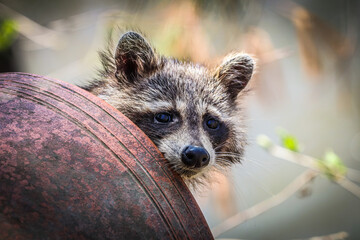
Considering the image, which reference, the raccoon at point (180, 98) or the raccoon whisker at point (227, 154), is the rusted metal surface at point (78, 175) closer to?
the raccoon at point (180, 98)

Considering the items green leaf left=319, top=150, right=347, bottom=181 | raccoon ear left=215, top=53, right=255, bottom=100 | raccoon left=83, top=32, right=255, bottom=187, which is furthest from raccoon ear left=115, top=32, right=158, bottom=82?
green leaf left=319, top=150, right=347, bottom=181

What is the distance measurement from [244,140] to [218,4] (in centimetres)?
150

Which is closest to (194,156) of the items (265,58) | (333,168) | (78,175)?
(78,175)

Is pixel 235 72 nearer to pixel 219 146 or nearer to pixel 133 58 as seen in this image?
pixel 219 146

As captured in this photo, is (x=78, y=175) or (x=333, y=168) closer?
(x=78, y=175)

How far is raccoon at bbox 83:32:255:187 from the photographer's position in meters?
2.37

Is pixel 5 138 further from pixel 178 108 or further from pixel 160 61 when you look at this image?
pixel 160 61

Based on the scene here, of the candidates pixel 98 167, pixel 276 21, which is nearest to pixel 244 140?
pixel 98 167

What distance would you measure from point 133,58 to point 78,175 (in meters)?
1.31

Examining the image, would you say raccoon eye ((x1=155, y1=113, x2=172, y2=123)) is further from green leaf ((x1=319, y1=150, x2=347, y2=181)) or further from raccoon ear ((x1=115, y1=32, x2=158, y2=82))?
green leaf ((x1=319, y1=150, x2=347, y2=181))

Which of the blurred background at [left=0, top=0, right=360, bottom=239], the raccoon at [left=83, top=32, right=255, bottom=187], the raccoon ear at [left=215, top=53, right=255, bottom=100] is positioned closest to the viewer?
the raccoon at [left=83, top=32, right=255, bottom=187]

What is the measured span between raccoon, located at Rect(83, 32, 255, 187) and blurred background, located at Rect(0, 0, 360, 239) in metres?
0.44

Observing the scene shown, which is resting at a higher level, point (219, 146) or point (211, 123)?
point (211, 123)

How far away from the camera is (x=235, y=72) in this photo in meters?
2.95
